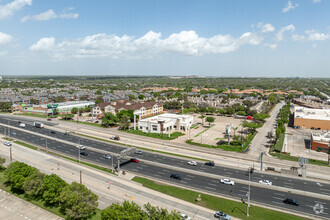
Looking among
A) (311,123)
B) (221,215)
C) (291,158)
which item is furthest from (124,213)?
(311,123)

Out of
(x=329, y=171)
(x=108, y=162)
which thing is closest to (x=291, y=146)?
(x=329, y=171)

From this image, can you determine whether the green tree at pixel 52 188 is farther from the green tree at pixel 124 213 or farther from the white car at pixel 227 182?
the white car at pixel 227 182

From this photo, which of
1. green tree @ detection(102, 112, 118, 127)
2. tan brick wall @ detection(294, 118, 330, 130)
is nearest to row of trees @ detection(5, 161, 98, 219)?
green tree @ detection(102, 112, 118, 127)

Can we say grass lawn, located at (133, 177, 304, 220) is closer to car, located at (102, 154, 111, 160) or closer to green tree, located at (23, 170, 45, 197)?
car, located at (102, 154, 111, 160)

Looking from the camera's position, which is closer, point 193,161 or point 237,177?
point 237,177

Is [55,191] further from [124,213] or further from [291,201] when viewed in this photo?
[291,201]

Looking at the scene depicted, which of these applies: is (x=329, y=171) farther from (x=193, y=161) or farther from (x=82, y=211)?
(x=82, y=211)

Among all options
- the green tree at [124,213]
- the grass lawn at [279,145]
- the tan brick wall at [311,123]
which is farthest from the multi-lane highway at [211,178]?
the tan brick wall at [311,123]
